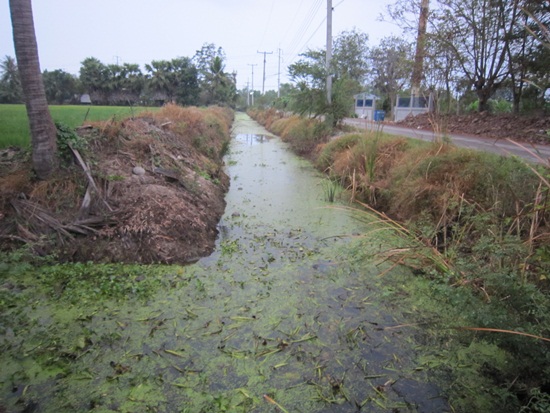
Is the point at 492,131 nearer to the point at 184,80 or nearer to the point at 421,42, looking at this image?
the point at 421,42

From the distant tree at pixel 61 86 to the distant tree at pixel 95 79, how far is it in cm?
233

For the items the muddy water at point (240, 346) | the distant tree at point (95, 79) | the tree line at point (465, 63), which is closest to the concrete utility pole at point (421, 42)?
the tree line at point (465, 63)

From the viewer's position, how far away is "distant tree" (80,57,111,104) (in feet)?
109

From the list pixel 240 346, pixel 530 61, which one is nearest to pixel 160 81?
pixel 530 61

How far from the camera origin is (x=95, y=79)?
33156mm

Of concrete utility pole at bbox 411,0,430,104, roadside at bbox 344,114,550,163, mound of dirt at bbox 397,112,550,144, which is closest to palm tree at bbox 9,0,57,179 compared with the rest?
roadside at bbox 344,114,550,163

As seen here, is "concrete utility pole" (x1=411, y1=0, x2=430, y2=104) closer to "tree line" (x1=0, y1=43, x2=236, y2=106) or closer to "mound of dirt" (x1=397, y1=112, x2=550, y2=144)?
"mound of dirt" (x1=397, y1=112, x2=550, y2=144)

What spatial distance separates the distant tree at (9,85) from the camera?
96.5 feet

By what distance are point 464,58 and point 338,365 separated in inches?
555

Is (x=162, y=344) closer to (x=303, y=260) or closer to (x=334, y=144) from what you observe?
(x=303, y=260)

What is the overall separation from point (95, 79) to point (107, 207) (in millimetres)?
34619

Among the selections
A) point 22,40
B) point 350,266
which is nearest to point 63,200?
point 22,40

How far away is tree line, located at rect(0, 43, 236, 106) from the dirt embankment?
28.3 meters

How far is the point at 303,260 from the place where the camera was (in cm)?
380
